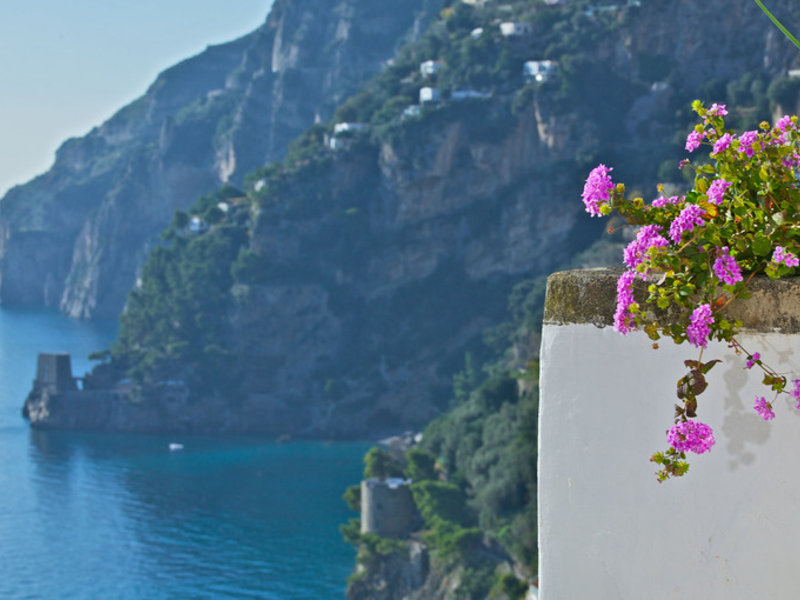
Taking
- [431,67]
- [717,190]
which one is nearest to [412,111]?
[431,67]

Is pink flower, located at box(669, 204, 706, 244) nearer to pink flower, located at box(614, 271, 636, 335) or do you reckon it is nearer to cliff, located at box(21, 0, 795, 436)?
pink flower, located at box(614, 271, 636, 335)

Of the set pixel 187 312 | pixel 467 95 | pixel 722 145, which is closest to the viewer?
pixel 722 145

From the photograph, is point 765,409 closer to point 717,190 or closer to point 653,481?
point 653,481

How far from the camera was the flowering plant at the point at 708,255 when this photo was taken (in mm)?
2344

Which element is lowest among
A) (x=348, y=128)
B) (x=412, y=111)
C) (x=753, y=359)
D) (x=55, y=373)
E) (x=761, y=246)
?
(x=55, y=373)

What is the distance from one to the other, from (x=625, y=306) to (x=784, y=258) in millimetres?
316

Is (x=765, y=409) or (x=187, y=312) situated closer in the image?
(x=765, y=409)

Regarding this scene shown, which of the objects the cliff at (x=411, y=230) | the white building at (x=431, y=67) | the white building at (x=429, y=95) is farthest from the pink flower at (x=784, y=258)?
the white building at (x=431, y=67)

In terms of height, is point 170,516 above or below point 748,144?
below

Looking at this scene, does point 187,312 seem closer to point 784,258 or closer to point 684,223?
point 684,223

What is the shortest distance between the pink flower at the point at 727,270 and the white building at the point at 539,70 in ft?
212

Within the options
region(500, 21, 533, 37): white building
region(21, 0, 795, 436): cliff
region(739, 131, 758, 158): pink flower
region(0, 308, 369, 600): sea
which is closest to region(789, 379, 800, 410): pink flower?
region(739, 131, 758, 158): pink flower

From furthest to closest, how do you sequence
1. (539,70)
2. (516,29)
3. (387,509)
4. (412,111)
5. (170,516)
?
1. (516,29)
2. (412,111)
3. (539,70)
4. (170,516)
5. (387,509)

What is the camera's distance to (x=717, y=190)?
8.33 feet
